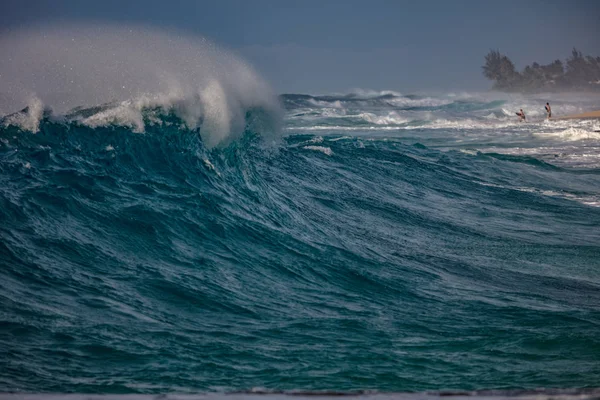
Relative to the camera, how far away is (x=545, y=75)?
105000 mm

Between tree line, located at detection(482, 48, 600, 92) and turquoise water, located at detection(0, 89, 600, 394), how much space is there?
317 feet

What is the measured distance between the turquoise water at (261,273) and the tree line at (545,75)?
96.8 m

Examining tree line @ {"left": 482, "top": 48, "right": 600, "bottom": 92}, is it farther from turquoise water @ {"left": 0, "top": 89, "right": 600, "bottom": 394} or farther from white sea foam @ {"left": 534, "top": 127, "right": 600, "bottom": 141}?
turquoise water @ {"left": 0, "top": 89, "right": 600, "bottom": 394}

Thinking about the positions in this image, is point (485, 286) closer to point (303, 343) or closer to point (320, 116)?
point (303, 343)

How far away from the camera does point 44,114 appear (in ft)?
34.5

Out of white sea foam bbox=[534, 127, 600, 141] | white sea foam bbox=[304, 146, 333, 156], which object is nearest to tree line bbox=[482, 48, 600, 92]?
white sea foam bbox=[534, 127, 600, 141]

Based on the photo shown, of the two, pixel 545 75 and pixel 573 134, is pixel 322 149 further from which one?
pixel 545 75

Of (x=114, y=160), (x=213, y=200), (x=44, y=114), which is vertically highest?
(x=44, y=114)

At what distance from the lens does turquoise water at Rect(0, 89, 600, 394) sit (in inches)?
167

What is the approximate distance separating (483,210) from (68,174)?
720cm

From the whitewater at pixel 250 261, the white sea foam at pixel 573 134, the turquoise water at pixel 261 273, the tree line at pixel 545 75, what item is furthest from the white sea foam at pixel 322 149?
the tree line at pixel 545 75

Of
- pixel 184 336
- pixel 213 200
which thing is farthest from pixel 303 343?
pixel 213 200

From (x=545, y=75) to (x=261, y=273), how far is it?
107564mm

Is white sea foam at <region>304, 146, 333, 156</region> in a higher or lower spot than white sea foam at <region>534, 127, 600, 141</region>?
higher
